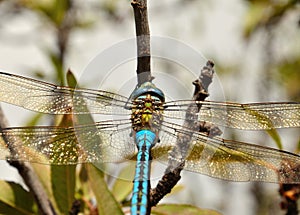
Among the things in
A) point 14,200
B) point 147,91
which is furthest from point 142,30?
point 14,200

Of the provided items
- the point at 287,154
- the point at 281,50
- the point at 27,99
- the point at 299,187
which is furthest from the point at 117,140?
the point at 281,50

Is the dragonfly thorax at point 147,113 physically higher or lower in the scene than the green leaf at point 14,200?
higher

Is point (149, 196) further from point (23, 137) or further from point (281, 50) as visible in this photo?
point (281, 50)

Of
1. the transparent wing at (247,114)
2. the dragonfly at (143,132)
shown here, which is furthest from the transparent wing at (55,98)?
the transparent wing at (247,114)

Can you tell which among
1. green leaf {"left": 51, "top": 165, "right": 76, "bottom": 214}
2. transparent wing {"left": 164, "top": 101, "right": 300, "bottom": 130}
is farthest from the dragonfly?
green leaf {"left": 51, "top": 165, "right": 76, "bottom": 214}

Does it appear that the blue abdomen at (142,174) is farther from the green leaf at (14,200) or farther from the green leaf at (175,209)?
the green leaf at (14,200)

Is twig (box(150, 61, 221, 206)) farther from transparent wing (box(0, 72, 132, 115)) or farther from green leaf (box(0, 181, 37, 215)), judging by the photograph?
green leaf (box(0, 181, 37, 215))
